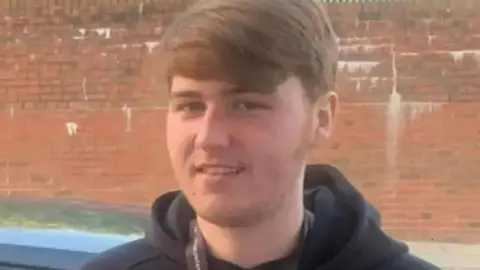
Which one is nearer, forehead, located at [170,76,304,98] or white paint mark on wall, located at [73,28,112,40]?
forehead, located at [170,76,304,98]

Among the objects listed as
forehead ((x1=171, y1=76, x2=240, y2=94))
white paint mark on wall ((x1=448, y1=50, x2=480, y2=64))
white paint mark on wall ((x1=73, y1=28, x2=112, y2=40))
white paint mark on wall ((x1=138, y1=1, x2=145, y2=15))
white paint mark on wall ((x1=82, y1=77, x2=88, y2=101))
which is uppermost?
white paint mark on wall ((x1=138, y1=1, x2=145, y2=15))

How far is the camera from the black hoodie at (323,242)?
43.9 inches

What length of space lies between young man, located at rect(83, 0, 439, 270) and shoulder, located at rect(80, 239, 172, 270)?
0.02 metres

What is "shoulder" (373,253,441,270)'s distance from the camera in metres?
1.12

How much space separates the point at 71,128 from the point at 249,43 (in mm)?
3154

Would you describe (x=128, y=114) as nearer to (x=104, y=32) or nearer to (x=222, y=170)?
→ (x=104, y=32)

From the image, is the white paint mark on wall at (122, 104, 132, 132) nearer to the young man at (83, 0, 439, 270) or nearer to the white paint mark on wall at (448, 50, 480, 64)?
the white paint mark on wall at (448, 50, 480, 64)

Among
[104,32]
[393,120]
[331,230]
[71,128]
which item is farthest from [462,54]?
[331,230]

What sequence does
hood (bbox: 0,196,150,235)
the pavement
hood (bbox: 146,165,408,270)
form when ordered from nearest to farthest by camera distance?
hood (bbox: 146,165,408,270) → hood (bbox: 0,196,150,235) → the pavement

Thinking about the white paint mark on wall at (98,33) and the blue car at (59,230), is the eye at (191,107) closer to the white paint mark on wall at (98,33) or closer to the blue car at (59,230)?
the blue car at (59,230)

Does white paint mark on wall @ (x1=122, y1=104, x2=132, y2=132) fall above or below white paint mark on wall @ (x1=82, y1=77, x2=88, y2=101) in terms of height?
below

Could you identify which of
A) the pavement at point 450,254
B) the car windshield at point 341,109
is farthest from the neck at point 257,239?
the car windshield at point 341,109

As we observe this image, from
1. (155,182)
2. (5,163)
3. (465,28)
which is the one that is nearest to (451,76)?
(465,28)

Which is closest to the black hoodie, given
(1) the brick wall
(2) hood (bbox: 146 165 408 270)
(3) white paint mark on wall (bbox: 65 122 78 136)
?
(2) hood (bbox: 146 165 408 270)
